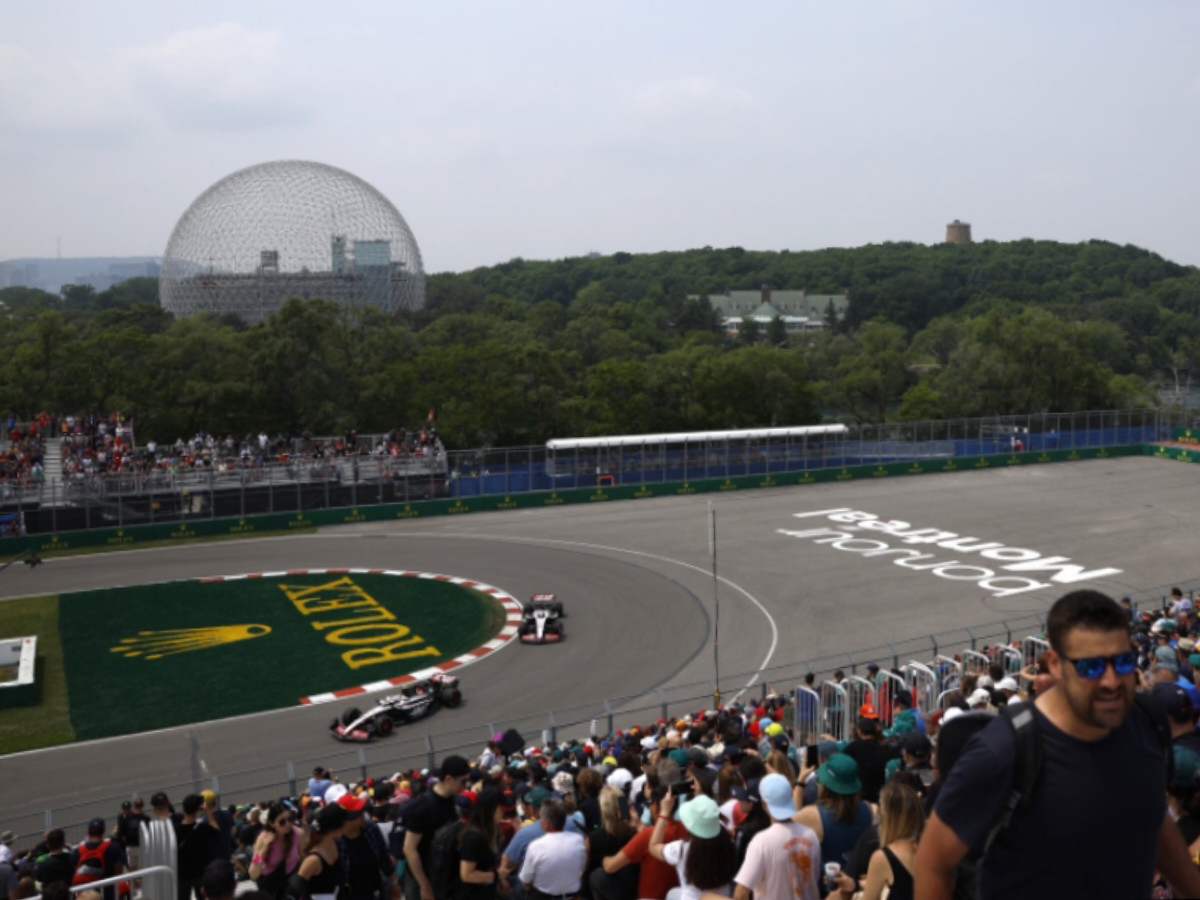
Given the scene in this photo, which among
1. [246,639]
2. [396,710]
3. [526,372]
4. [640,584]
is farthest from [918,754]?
[526,372]

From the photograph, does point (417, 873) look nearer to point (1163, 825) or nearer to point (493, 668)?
point (1163, 825)

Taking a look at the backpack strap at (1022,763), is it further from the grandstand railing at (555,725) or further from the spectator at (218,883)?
the grandstand railing at (555,725)

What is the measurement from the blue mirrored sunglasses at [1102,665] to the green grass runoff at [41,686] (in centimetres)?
2422

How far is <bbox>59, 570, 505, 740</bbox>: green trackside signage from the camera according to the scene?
83.7ft

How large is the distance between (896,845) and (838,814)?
200cm

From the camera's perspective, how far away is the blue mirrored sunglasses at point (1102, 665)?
3.64m

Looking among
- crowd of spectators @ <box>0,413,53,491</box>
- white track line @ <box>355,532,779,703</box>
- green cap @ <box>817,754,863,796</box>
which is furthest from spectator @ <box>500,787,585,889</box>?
crowd of spectators @ <box>0,413,53,491</box>

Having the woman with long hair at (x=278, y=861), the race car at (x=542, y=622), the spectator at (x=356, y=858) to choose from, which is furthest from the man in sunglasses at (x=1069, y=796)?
the race car at (x=542, y=622)

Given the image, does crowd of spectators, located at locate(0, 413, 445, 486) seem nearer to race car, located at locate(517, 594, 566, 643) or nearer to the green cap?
race car, located at locate(517, 594, 566, 643)

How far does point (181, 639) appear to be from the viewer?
3023 centimetres

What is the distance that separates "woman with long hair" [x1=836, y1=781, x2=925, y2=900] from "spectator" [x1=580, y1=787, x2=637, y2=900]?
2698 millimetres

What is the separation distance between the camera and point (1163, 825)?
3910mm

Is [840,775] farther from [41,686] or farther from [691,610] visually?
[691,610]

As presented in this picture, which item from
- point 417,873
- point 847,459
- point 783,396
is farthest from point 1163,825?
point 783,396
